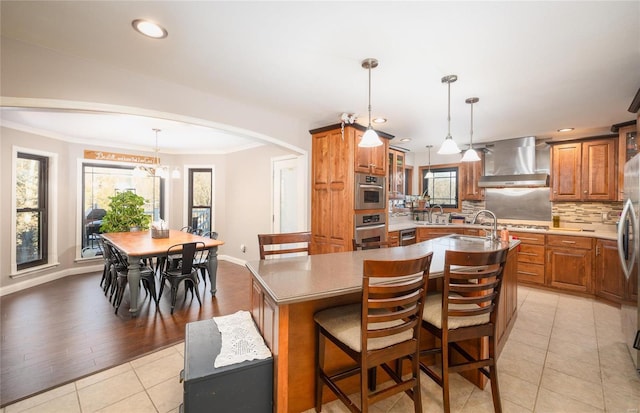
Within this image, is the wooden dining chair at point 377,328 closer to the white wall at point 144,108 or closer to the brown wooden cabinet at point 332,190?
the brown wooden cabinet at point 332,190

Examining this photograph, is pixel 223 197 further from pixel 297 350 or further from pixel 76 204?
pixel 297 350

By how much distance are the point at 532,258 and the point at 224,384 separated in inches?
192

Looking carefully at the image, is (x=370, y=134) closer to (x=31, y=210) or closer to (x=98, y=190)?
(x=31, y=210)

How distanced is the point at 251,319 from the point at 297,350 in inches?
18.7

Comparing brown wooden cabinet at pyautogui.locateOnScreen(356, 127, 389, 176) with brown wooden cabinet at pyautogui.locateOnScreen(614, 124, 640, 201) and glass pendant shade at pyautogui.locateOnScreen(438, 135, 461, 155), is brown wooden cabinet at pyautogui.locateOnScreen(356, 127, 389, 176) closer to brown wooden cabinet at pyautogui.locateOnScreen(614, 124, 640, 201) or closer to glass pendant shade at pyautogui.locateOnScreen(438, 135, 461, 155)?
glass pendant shade at pyautogui.locateOnScreen(438, 135, 461, 155)

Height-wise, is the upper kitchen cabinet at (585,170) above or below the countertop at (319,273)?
above

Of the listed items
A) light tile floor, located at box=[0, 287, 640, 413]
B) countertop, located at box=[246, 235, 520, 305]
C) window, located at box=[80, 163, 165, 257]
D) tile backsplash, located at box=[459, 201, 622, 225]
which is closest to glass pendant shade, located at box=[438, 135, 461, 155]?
countertop, located at box=[246, 235, 520, 305]

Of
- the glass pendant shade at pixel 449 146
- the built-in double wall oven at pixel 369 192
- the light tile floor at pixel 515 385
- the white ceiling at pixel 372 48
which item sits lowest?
the light tile floor at pixel 515 385

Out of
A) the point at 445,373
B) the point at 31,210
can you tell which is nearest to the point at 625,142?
the point at 445,373

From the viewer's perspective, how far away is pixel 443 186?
242 inches

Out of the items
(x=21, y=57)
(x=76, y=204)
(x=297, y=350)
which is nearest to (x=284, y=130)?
(x=21, y=57)

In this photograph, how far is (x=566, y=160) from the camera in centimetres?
448

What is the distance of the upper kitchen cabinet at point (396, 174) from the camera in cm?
505

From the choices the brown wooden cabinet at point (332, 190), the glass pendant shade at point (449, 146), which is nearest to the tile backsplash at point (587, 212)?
the glass pendant shade at point (449, 146)
